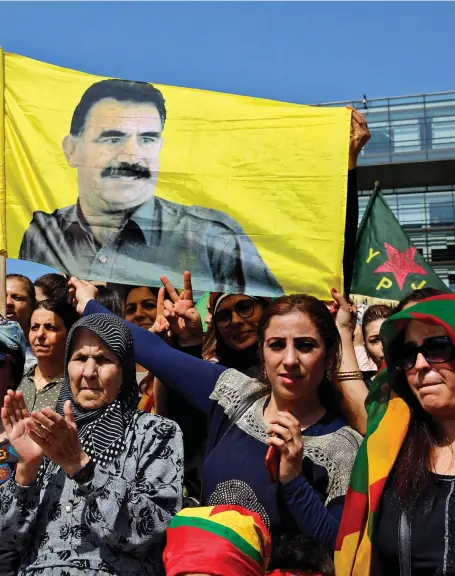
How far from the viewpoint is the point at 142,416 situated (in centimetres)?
345

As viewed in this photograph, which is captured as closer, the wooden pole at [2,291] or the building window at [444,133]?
the wooden pole at [2,291]

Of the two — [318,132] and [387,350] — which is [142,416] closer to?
[387,350]

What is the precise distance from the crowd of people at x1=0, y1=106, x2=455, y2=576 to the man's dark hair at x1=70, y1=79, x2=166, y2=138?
1.76m

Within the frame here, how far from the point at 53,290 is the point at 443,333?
2.99m

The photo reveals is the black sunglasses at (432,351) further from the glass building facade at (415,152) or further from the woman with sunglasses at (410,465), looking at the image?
the glass building facade at (415,152)

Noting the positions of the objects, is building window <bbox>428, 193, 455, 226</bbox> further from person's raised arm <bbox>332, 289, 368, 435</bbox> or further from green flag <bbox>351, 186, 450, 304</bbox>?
person's raised arm <bbox>332, 289, 368, 435</bbox>

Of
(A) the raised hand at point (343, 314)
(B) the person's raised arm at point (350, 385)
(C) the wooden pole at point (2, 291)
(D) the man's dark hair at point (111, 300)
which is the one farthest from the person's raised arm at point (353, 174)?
(C) the wooden pole at point (2, 291)

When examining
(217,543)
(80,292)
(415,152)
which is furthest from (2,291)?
(415,152)

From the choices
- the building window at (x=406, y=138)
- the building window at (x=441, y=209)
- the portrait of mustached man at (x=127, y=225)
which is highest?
the building window at (x=406, y=138)

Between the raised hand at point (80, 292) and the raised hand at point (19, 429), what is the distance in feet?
4.08

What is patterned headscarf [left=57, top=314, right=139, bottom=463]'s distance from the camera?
3307 millimetres

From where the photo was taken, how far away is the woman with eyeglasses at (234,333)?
15.1ft

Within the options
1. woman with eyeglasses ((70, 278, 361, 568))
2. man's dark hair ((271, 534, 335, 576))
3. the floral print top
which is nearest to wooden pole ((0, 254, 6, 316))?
woman with eyeglasses ((70, 278, 361, 568))

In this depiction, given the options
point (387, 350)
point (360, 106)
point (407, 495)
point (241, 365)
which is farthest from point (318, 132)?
point (360, 106)
